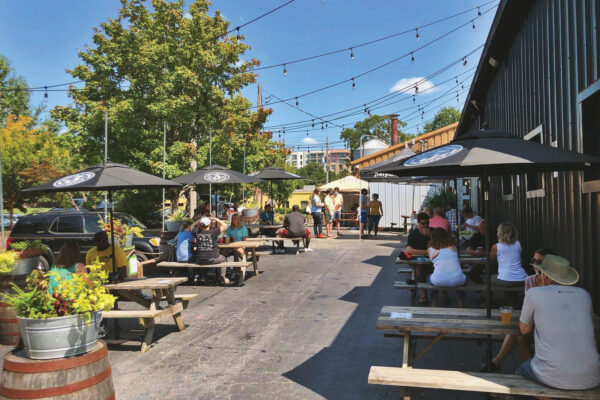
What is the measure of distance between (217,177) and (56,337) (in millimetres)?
8666

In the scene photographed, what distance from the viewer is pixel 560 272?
3500 millimetres

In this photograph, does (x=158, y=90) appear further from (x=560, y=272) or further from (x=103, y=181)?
(x=560, y=272)

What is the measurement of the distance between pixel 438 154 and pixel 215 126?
19.1 metres

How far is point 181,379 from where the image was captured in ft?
14.8

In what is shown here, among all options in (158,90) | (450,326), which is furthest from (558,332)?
(158,90)

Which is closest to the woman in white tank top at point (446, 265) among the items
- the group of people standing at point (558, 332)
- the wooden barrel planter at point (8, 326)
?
the group of people standing at point (558, 332)

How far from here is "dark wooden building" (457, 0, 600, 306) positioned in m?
4.62

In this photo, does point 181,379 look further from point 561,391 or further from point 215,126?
point 215,126

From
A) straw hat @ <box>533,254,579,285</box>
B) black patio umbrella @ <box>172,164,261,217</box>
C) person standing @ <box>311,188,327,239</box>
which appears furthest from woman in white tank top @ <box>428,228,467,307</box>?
person standing @ <box>311,188,327,239</box>

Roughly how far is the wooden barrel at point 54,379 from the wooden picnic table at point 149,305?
196 cm

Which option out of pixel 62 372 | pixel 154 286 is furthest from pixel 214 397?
pixel 154 286

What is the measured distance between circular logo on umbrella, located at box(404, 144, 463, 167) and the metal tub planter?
10.6 ft

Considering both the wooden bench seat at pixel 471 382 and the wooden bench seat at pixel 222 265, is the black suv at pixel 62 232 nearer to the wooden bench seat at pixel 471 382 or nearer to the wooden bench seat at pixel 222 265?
the wooden bench seat at pixel 222 265

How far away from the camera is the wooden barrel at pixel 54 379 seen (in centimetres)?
315
